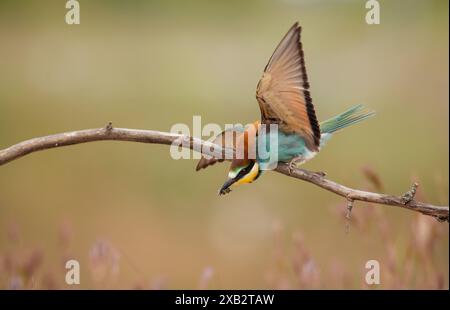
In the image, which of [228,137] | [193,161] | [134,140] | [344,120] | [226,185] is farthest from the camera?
[193,161]

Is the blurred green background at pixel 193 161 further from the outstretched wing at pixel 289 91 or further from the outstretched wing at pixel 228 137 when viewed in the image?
the outstretched wing at pixel 228 137

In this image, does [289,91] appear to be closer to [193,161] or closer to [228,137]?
[228,137]

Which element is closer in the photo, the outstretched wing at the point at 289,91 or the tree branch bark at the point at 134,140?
the tree branch bark at the point at 134,140

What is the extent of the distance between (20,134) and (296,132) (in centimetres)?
333

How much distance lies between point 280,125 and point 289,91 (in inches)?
6.1

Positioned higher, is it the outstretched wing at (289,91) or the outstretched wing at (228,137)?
the outstretched wing at (289,91)

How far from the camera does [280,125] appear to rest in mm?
2268

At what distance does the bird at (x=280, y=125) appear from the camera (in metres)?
2.09

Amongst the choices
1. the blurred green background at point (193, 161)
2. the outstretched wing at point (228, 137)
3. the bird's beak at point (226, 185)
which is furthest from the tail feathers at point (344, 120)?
the bird's beak at point (226, 185)

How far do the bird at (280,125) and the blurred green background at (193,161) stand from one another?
215 millimetres

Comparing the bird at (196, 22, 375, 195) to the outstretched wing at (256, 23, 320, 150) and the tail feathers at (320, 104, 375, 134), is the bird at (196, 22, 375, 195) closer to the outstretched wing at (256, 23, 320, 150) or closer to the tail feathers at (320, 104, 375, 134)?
the outstretched wing at (256, 23, 320, 150)

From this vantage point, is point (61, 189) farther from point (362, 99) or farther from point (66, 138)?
point (66, 138)

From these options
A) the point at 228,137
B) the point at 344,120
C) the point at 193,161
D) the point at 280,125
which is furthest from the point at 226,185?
the point at 193,161

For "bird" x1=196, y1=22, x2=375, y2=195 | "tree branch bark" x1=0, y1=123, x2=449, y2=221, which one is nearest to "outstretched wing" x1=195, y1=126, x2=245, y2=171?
"bird" x1=196, y1=22, x2=375, y2=195
